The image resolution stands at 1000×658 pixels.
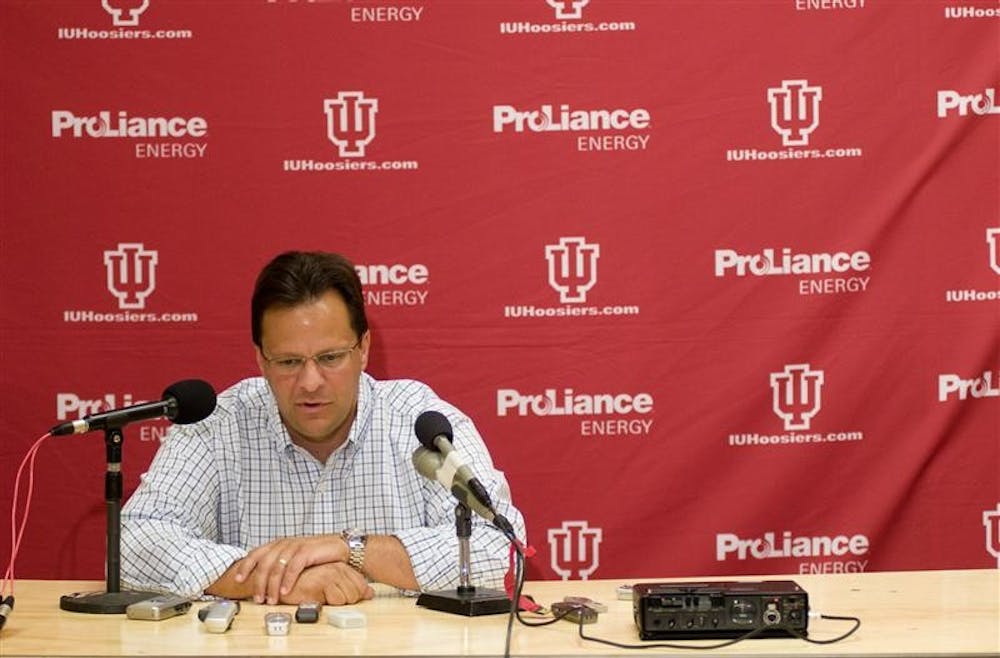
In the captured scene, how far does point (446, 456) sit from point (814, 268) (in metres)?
1.77

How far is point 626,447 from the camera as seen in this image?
3.78 m

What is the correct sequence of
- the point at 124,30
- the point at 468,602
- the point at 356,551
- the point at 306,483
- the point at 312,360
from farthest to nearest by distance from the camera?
the point at 124,30
the point at 306,483
the point at 312,360
the point at 356,551
the point at 468,602

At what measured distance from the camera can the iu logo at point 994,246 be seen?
12.3ft

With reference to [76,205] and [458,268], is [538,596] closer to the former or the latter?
[458,268]

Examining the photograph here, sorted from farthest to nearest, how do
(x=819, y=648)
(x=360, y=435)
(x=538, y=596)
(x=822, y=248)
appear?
(x=822, y=248), (x=360, y=435), (x=538, y=596), (x=819, y=648)

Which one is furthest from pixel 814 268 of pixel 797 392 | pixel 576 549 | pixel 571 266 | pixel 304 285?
pixel 304 285

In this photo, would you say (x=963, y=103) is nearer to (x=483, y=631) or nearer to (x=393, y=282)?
(x=393, y=282)

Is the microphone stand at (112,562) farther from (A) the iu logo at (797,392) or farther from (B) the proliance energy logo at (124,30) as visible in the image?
(A) the iu logo at (797,392)

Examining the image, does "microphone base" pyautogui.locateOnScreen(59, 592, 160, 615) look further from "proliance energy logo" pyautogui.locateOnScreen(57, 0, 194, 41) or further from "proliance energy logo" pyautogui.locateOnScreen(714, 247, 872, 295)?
"proliance energy logo" pyautogui.locateOnScreen(714, 247, 872, 295)

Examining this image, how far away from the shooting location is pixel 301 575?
8.65 feet

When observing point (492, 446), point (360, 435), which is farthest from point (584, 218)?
point (360, 435)

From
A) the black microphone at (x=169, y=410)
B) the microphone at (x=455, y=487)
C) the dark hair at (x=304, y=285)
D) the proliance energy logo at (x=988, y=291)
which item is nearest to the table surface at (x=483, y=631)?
the microphone at (x=455, y=487)

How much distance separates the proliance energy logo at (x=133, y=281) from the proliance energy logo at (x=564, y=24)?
50.1 inches

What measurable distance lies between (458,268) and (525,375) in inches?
15.1
